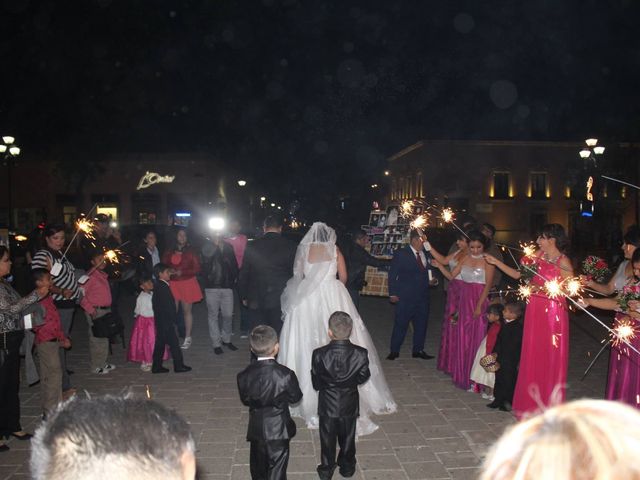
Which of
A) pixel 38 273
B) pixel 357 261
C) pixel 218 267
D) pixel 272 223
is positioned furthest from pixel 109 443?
pixel 357 261

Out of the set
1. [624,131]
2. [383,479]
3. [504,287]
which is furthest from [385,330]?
[624,131]

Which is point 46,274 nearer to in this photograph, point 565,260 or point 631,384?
point 565,260

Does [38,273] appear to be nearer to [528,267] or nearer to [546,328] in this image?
[528,267]

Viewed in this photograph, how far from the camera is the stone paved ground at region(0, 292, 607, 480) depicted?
4801mm

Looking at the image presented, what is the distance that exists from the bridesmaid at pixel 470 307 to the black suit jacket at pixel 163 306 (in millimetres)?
3984

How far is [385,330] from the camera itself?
35.6ft

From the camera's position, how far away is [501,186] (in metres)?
43.5

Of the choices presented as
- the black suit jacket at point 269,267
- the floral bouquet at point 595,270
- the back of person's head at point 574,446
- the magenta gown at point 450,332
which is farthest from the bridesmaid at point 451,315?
the back of person's head at point 574,446

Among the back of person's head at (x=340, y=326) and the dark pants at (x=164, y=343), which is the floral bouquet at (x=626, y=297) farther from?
the dark pants at (x=164, y=343)

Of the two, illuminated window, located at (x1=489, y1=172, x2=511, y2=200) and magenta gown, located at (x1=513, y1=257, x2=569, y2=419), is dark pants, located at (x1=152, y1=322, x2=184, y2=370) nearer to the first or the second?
magenta gown, located at (x1=513, y1=257, x2=569, y2=419)

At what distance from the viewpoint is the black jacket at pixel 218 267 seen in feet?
28.8

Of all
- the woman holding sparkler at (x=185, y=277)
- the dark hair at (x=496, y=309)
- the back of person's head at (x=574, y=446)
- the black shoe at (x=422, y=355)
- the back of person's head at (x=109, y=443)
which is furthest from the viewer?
the woman holding sparkler at (x=185, y=277)

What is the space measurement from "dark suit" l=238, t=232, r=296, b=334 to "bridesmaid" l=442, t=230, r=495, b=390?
2360mm

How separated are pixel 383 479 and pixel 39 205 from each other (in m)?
38.3
